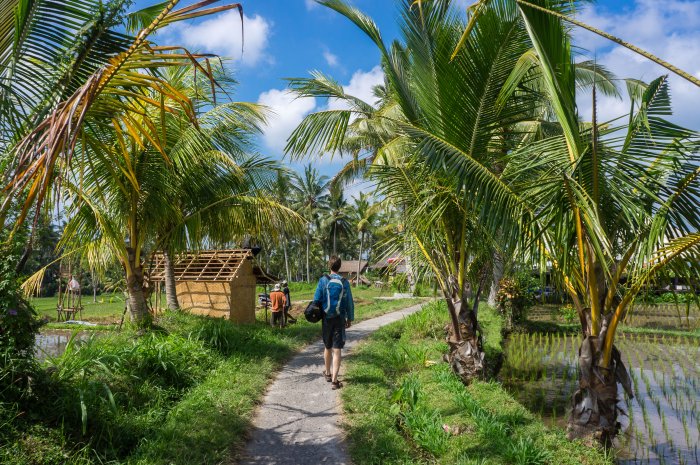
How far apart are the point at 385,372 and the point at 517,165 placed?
406 cm

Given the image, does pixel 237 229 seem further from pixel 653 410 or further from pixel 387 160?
pixel 653 410

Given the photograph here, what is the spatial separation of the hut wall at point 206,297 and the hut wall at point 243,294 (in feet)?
0.53

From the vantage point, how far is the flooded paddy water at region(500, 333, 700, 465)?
593cm

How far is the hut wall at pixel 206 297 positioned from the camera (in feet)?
37.4

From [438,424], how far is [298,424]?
139 centimetres

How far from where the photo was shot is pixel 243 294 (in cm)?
1193

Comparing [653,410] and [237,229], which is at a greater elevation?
[237,229]

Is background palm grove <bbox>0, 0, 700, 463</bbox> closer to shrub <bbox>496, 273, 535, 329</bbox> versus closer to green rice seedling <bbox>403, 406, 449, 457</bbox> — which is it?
green rice seedling <bbox>403, 406, 449, 457</bbox>

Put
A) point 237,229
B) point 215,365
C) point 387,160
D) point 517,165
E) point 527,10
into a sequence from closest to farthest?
1. point 527,10
2. point 517,165
3. point 215,365
4. point 387,160
5. point 237,229

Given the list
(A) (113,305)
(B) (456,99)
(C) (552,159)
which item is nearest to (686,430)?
(C) (552,159)

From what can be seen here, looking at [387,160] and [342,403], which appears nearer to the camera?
[342,403]

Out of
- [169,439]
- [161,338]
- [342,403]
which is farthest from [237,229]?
[169,439]

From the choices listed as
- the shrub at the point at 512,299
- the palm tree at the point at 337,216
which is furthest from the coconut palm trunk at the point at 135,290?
the palm tree at the point at 337,216

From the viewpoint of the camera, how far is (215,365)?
711 cm
